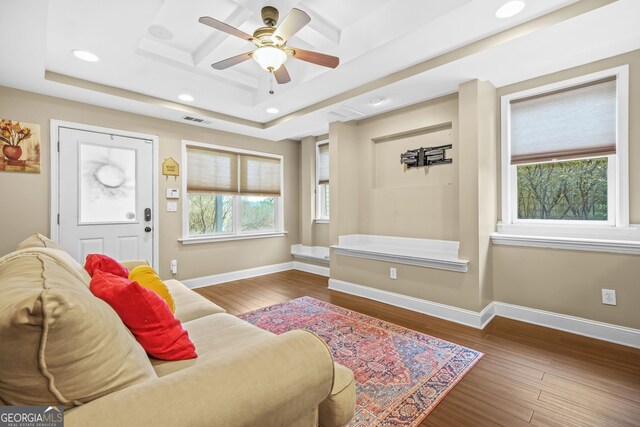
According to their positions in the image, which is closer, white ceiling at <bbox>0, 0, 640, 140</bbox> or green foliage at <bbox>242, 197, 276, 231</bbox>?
white ceiling at <bbox>0, 0, 640, 140</bbox>

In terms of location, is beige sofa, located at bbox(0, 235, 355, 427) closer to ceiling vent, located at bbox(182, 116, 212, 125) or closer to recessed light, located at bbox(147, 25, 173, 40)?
recessed light, located at bbox(147, 25, 173, 40)

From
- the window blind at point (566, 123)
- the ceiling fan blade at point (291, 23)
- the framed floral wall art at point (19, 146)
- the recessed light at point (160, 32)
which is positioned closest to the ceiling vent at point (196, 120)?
the recessed light at point (160, 32)

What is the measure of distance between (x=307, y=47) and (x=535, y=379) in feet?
10.9

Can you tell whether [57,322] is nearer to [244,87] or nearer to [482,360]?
[482,360]

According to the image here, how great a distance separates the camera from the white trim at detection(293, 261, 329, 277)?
17.1 feet

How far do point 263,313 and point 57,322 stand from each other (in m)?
2.79

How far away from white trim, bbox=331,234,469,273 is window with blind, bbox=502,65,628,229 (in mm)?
762

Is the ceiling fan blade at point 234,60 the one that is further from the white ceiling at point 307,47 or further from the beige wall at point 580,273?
the beige wall at point 580,273

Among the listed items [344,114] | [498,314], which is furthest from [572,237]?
[344,114]

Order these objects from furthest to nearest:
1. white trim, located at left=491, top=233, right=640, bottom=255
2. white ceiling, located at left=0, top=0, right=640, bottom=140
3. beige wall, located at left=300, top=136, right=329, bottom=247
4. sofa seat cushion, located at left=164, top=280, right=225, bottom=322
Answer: beige wall, located at left=300, top=136, right=329, bottom=247, white trim, located at left=491, top=233, right=640, bottom=255, white ceiling, located at left=0, top=0, right=640, bottom=140, sofa seat cushion, located at left=164, top=280, right=225, bottom=322

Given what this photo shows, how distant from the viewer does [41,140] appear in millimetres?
3258

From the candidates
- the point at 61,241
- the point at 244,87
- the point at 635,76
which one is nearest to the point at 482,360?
the point at 635,76

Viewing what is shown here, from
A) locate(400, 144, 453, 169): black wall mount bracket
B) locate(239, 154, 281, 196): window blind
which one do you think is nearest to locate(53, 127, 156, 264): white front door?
locate(239, 154, 281, 196): window blind

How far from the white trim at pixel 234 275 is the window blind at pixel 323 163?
5.71 feet
